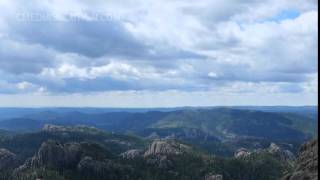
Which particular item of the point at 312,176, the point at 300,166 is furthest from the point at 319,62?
the point at 300,166

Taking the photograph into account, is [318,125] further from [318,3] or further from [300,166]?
[300,166]

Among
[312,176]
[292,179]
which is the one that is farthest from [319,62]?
[292,179]

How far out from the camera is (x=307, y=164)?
87.3 meters

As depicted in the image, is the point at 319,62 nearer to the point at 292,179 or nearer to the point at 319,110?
the point at 319,110

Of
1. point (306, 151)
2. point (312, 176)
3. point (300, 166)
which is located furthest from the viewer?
point (306, 151)

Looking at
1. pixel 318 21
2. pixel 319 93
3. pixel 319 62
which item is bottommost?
pixel 319 93

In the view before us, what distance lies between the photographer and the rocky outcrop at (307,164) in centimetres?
7975

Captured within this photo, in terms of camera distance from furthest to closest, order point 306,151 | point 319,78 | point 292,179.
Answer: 1. point 306,151
2. point 292,179
3. point 319,78

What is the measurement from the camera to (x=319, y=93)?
27.8m

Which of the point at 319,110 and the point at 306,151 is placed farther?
the point at 306,151

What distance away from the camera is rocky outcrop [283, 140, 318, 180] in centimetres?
7975

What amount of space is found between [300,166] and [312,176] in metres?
13.1

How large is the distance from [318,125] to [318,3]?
724 cm

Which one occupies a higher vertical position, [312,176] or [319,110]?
[319,110]
